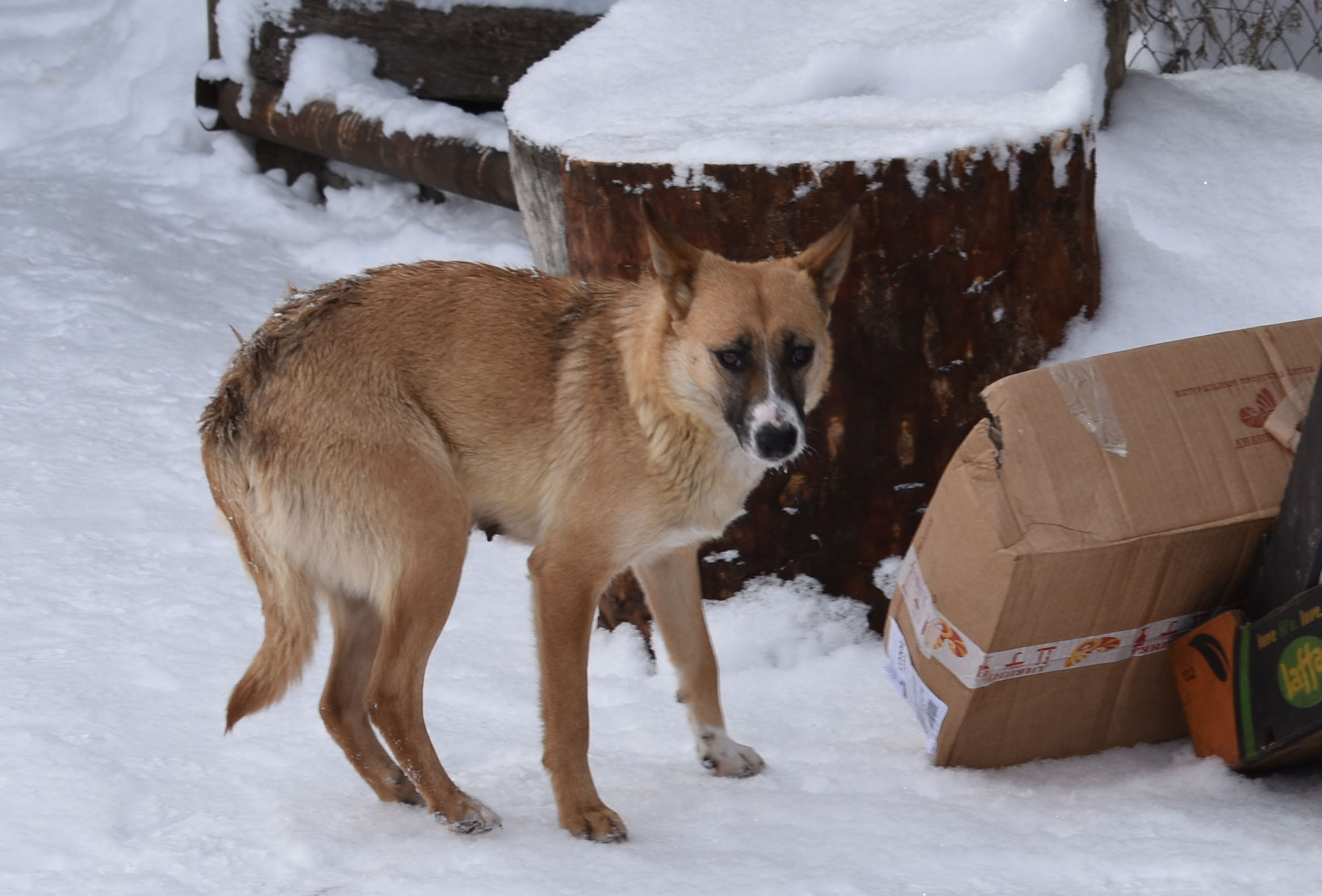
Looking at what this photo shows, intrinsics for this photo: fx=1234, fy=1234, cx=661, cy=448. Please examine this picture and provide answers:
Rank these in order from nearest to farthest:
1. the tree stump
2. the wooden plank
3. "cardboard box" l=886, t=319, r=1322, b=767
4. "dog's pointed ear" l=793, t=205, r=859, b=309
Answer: "cardboard box" l=886, t=319, r=1322, b=767 → "dog's pointed ear" l=793, t=205, r=859, b=309 → the tree stump → the wooden plank

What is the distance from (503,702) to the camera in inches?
132

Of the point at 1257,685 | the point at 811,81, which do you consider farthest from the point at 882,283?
the point at 1257,685

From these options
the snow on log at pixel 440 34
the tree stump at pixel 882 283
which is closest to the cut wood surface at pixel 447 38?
the snow on log at pixel 440 34

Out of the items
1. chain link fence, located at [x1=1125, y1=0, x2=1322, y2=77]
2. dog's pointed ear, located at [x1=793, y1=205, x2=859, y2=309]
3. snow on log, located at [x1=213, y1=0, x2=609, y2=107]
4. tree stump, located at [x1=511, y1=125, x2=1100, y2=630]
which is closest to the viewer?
dog's pointed ear, located at [x1=793, y1=205, x2=859, y2=309]

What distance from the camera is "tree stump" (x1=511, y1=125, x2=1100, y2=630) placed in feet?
10.5

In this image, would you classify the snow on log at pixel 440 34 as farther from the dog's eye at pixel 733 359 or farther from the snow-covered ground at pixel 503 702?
the dog's eye at pixel 733 359

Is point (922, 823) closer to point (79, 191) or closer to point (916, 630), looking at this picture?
point (916, 630)

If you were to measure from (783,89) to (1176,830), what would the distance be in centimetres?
247

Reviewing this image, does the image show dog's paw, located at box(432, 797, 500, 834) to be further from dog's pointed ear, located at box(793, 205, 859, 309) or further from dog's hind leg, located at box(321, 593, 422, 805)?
dog's pointed ear, located at box(793, 205, 859, 309)

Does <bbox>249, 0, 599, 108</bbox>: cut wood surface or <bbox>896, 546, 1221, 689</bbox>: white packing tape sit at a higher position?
<bbox>249, 0, 599, 108</bbox>: cut wood surface

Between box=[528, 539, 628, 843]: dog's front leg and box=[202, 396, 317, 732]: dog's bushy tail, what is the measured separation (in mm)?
524

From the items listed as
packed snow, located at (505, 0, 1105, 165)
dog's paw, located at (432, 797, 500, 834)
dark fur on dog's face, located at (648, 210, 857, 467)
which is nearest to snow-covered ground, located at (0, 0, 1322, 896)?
dog's paw, located at (432, 797, 500, 834)

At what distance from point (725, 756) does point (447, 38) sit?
482 cm

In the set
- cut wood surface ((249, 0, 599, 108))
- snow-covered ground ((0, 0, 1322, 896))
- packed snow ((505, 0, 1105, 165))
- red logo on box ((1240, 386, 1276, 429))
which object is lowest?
snow-covered ground ((0, 0, 1322, 896))
